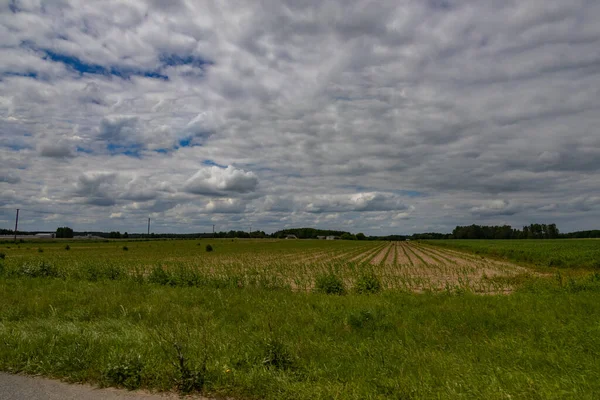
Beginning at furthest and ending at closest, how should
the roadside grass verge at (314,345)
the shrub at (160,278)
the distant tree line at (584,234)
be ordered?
1. the distant tree line at (584,234)
2. the shrub at (160,278)
3. the roadside grass verge at (314,345)

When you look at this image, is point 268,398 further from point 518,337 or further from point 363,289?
point 363,289

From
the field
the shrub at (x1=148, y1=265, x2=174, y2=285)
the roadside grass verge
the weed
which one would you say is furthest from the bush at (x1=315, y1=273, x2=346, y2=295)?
the weed

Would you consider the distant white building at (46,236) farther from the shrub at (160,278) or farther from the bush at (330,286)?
the bush at (330,286)

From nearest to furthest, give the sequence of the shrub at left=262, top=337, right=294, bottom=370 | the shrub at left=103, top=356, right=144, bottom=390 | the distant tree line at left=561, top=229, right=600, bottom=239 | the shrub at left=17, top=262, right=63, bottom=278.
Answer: the shrub at left=103, top=356, right=144, bottom=390
the shrub at left=262, top=337, right=294, bottom=370
the shrub at left=17, top=262, right=63, bottom=278
the distant tree line at left=561, top=229, right=600, bottom=239

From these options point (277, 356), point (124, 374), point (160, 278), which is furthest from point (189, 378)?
point (160, 278)

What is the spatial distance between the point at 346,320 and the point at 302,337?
1.93 m

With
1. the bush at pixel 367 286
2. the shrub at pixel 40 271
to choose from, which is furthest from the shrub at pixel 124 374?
the shrub at pixel 40 271

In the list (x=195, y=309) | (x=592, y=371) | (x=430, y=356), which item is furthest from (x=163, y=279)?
(x=592, y=371)

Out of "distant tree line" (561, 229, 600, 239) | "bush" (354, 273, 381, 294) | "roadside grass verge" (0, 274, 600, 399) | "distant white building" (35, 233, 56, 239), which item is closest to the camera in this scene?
"roadside grass verge" (0, 274, 600, 399)

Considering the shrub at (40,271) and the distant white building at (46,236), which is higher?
the distant white building at (46,236)

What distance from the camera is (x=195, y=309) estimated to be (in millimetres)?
10578

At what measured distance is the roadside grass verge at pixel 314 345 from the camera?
504cm

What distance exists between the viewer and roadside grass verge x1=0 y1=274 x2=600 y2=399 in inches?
198

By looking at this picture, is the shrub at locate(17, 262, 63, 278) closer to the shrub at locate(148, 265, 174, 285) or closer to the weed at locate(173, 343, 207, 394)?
the shrub at locate(148, 265, 174, 285)
